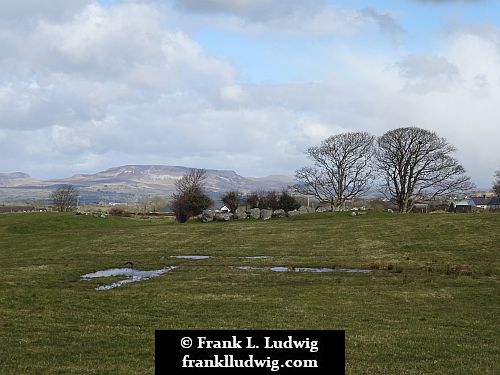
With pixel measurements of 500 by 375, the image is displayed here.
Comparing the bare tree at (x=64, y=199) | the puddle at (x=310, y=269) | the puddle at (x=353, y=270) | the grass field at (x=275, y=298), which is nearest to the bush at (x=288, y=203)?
the grass field at (x=275, y=298)

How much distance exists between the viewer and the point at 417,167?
84.1 m

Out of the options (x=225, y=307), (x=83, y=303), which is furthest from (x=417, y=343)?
(x=83, y=303)

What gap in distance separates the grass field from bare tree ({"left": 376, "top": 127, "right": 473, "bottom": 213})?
34.6m

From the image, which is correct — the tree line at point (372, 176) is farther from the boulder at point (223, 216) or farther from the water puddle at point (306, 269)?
the water puddle at point (306, 269)

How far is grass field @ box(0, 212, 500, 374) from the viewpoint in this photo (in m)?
12.1

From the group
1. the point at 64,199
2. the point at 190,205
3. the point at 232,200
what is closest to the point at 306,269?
the point at 190,205

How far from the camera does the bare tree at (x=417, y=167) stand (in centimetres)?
8281

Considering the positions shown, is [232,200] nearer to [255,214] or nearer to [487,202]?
[255,214]

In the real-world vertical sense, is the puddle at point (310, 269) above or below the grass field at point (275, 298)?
below

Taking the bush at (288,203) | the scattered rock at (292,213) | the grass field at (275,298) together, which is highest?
the bush at (288,203)

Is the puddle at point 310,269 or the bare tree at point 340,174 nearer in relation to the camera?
the puddle at point 310,269

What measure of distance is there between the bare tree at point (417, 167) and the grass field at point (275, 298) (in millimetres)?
34565

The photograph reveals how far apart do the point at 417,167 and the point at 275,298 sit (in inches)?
2710

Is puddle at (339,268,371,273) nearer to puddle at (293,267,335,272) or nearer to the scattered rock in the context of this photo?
puddle at (293,267,335,272)
